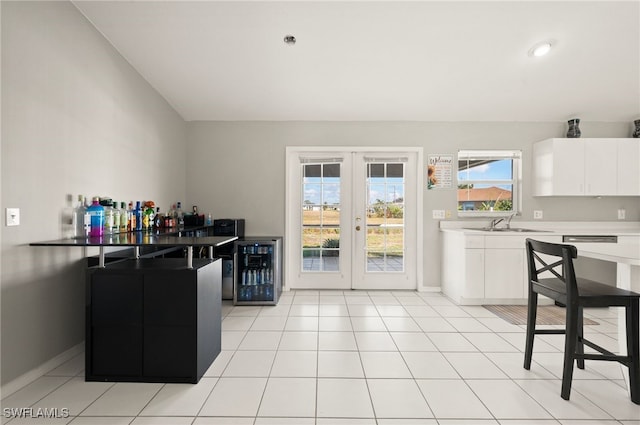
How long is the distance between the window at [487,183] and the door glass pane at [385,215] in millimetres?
Result: 850

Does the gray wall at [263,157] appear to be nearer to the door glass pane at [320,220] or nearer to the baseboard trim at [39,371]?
the door glass pane at [320,220]

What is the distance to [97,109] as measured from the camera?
271cm

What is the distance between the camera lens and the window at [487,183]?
15.1 ft

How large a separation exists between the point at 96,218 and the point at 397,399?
2476 millimetres

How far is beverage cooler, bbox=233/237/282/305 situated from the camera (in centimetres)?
398

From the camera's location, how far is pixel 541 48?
120 inches

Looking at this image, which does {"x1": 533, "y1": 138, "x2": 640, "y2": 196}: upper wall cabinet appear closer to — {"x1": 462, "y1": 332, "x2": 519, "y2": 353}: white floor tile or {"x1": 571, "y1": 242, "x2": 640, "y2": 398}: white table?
{"x1": 571, "y1": 242, "x2": 640, "y2": 398}: white table

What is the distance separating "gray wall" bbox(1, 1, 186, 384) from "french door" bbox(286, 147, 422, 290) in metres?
2.29

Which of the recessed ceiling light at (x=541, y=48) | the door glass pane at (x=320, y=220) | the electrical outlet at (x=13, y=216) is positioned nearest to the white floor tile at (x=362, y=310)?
the door glass pane at (x=320, y=220)

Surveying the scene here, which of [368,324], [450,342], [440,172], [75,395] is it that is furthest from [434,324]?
[75,395]

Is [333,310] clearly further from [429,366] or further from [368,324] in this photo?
[429,366]

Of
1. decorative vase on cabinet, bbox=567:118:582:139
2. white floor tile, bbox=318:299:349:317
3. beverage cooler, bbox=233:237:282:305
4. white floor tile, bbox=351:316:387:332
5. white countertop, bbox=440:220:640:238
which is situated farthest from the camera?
white countertop, bbox=440:220:640:238

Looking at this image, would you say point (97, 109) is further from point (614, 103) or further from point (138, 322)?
point (614, 103)

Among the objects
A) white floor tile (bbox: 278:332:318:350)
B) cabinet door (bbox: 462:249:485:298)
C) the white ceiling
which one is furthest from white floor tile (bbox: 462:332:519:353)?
the white ceiling
